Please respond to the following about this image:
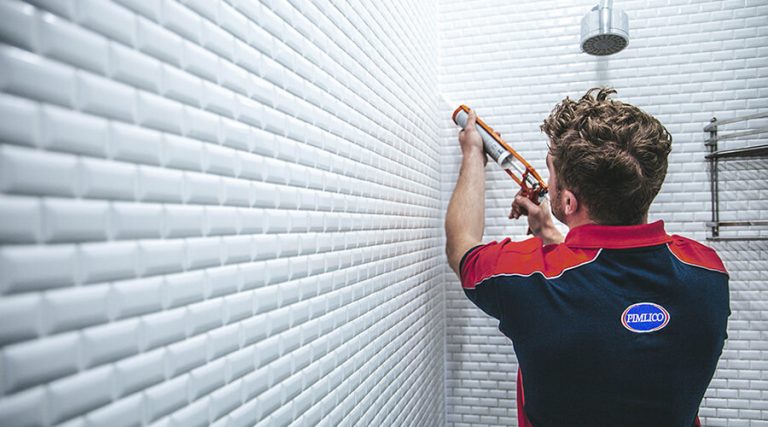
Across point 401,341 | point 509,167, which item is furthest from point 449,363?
point 509,167

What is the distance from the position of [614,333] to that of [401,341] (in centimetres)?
43

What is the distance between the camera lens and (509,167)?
3.72 ft

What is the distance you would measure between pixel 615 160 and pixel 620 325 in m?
0.29

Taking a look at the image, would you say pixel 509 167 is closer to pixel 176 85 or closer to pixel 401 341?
pixel 401 341

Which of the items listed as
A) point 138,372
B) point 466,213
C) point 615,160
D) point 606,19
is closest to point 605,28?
point 606,19

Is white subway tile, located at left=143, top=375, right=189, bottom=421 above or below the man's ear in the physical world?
below

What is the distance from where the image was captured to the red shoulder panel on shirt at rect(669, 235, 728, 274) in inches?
32.0

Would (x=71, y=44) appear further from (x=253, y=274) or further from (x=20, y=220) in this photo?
(x=253, y=274)

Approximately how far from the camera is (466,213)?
41.7 inches

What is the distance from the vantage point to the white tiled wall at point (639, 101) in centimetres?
120

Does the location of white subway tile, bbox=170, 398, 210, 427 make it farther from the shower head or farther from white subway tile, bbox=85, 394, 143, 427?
the shower head

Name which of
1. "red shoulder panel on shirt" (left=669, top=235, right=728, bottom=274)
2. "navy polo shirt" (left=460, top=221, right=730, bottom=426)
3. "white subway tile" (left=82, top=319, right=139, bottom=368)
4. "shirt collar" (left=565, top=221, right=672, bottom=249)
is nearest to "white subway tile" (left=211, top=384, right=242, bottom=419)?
"white subway tile" (left=82, top=319, right=139, bottom=368)

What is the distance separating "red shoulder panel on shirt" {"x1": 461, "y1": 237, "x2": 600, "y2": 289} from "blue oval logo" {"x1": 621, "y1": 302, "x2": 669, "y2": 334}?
0.11 metres

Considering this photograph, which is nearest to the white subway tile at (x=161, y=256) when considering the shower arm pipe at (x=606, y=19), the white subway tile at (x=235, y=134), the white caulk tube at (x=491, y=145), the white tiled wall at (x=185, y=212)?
the white tiled wall at (x=185, y=212)
